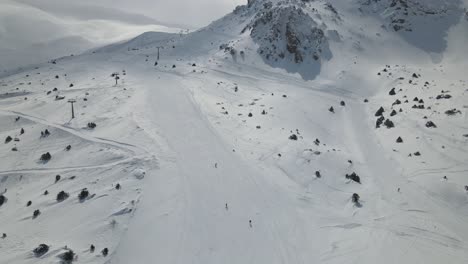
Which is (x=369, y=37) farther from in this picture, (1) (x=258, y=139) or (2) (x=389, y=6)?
(1) (x=258, y=139)

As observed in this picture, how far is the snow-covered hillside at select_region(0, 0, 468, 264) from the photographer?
93.2 feet

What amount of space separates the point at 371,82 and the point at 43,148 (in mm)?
61542

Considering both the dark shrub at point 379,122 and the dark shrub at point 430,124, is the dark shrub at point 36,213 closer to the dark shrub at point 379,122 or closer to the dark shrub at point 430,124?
the dark shrub at point 379,122

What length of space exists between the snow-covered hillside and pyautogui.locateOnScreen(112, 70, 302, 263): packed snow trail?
0.47 ft

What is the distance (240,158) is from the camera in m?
41.1

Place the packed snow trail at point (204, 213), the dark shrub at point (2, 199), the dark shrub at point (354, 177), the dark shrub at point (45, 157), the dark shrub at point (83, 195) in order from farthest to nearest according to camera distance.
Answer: the dark shrub at point (45, 157)
the dark shrub at point (354, 177)
the dark shrub at point (2, 199)
the dark shrub at point (83, 195)
the packed snow trail at point (204, 213)

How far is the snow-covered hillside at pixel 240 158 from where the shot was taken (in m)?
28.4

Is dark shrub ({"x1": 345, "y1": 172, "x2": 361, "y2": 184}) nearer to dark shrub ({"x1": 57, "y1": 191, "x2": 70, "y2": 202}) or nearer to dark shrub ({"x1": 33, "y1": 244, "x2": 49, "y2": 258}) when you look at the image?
dark shrub ({"x1": 57, "y1": 191, "x2": 70, "y2": 202})

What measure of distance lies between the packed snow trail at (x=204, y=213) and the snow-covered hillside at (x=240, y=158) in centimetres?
14

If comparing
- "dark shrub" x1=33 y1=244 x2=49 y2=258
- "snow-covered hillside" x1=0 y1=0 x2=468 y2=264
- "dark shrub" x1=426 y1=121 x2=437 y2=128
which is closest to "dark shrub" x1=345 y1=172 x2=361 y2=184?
"snow-covered hillside" x1=0 y1=0 x2=468 y2=264

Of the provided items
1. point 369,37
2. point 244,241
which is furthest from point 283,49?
point 244,241

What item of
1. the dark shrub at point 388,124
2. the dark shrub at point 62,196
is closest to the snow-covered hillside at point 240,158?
the dark shrub at point 62,196

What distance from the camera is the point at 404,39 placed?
94.5m

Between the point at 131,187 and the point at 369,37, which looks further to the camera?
the point at 369,37
